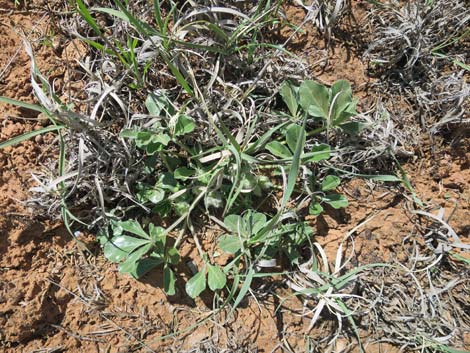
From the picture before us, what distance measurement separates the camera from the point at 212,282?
176 cm

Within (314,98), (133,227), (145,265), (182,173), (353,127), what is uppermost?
(314,98)

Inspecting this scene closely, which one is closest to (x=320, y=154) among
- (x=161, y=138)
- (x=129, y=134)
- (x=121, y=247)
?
(x=161, y=138)

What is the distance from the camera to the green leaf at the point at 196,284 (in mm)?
1763

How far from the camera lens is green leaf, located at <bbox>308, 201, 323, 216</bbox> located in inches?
73.2

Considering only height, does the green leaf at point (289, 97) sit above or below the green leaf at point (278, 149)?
above

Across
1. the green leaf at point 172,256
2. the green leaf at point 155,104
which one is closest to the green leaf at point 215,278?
the green leaf at point 172,256

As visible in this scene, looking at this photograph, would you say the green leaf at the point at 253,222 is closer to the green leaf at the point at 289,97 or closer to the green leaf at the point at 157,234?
the green leaf at the point at 157,234

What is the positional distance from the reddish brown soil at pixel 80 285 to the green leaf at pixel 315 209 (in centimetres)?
7

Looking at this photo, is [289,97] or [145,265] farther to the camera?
[289,97]

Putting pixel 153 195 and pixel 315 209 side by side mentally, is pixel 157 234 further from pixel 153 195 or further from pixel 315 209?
pixel 315 209

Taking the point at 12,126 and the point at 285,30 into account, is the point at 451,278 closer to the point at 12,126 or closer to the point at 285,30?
the point at 285,30

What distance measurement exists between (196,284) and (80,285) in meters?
0.47

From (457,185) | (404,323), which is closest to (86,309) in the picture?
(404,323)

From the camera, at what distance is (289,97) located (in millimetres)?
1900
